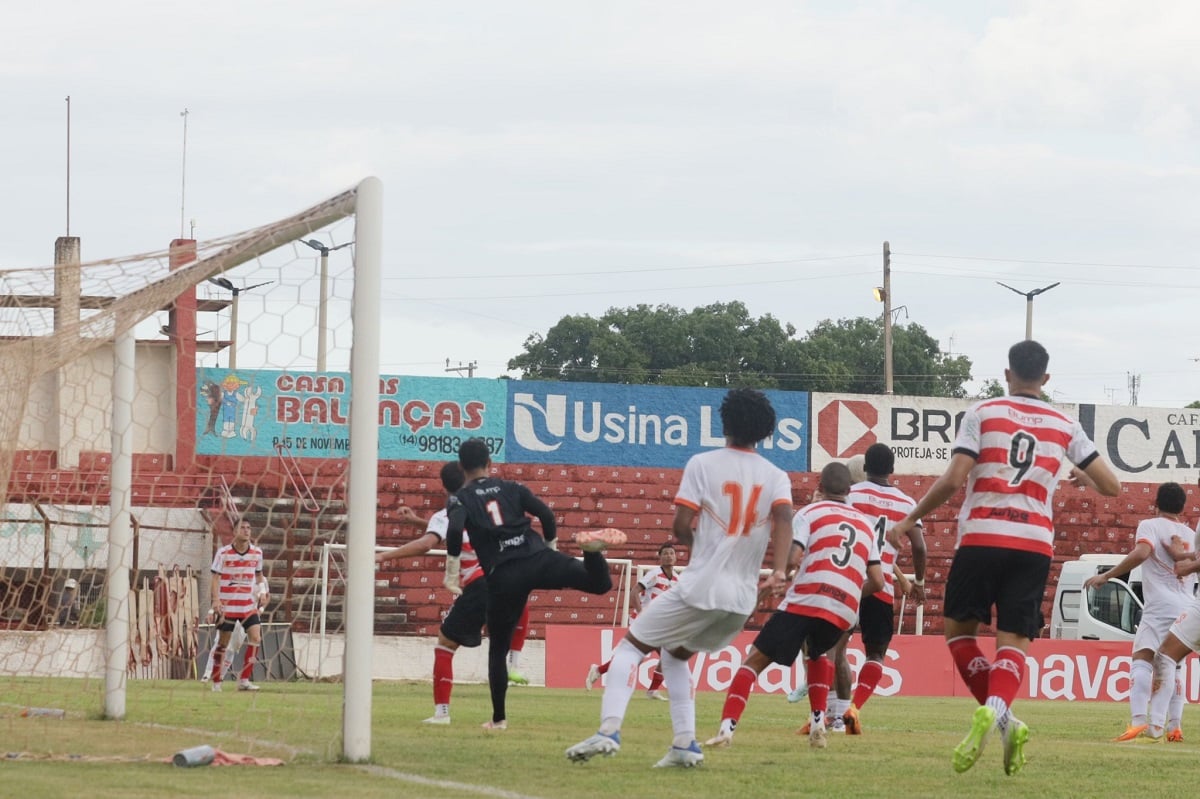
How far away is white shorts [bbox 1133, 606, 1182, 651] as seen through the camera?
43.2 feet

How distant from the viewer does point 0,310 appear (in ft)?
34.5

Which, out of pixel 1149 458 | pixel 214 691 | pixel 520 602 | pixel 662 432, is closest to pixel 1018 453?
pixel 520 602

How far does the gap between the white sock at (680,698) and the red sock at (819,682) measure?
2.12 m

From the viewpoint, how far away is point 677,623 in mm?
8344

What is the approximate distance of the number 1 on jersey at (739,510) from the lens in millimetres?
8305

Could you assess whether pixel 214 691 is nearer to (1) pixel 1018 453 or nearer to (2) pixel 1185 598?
(2) pixel 1185 598

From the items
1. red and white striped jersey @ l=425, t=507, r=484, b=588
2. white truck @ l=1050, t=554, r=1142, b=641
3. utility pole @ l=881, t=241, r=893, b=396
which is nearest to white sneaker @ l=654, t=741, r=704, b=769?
red and white striped jersey @ l=425, t=507, r=484, b=588

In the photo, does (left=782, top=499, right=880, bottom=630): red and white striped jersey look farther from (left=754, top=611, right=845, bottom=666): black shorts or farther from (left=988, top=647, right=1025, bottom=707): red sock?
(left=988, top=647, right=1025, bottom=707): red sock

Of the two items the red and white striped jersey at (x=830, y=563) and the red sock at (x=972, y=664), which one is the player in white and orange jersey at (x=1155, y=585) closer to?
the red and white striped jersey at (x=830, y=563)

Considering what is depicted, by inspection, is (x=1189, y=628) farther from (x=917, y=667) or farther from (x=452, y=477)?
(x=917, y=667)

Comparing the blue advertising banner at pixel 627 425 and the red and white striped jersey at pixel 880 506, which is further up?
the blue advertising banner at pixel 627 425

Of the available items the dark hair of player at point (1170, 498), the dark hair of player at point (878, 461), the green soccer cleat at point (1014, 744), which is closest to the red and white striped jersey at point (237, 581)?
the dark hair of player at point (878, 461)

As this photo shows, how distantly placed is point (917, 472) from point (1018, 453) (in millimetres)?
30810

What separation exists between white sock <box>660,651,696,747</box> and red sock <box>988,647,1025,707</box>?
1.44m
